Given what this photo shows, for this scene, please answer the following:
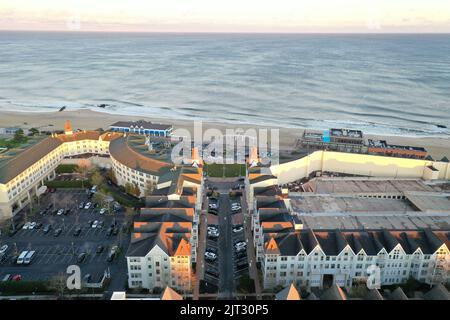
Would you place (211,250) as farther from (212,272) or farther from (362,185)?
(362,185)

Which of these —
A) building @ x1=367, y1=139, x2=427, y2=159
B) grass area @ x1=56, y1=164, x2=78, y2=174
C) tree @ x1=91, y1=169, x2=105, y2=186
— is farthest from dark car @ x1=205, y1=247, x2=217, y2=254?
building @ x1=367, y1=139, x2=427, y2=159

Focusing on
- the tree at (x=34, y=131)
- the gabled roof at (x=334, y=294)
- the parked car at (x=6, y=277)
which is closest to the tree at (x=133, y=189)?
the parked car at (x=6, y=277)

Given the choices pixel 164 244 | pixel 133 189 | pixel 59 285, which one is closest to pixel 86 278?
pixel 59 285

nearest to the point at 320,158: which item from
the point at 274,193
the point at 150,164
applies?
the point at 274,193

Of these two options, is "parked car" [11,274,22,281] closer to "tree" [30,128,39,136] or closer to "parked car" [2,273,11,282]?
"parked car" [2,273,11,282]

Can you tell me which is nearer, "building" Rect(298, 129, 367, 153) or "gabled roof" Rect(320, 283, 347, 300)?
"gabled roof" Rect(320, 283, 347, 300)

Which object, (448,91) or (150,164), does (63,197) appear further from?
(448,91)
